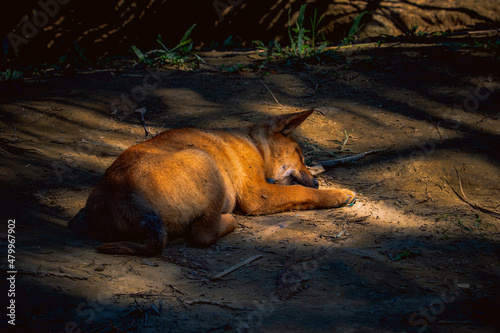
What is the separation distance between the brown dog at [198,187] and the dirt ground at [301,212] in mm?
209

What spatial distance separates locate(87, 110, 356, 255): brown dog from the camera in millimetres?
3402

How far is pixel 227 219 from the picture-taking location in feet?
13.4

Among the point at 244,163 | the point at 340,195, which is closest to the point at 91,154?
the point at 244,163

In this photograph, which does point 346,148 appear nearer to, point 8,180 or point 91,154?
point 91,154

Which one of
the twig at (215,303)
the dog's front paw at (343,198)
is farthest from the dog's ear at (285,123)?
the twig at (215,303)

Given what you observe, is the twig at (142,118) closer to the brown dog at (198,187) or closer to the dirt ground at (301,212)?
the dirt ground at (301,212)

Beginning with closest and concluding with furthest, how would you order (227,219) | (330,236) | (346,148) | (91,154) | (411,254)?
(411,254) → (330,236) → (227,219) → (91,154) → (346,148)

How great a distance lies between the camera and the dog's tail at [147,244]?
10.6 ft

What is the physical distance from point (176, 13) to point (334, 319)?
8624 millimetres

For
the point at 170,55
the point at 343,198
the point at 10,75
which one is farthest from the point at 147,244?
the point at 10,75

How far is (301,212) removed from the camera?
4.55 m

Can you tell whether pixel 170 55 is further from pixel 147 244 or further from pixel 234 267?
pixel 234 267

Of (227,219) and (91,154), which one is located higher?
(91,154)

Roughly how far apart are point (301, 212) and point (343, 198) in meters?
0.49
